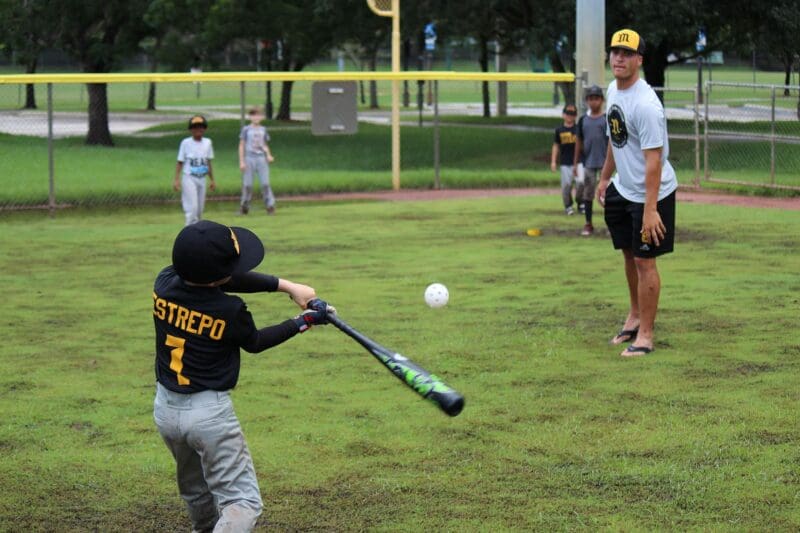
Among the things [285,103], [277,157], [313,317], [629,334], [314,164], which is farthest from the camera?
[285,103]

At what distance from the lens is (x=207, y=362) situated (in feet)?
16.4

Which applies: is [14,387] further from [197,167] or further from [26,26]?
[26,26]

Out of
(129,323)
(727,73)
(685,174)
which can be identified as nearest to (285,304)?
(129,323)

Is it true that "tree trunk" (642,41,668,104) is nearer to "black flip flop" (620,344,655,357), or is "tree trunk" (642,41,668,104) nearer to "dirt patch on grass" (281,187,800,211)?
"dirt patch on grass" (281,187,800,211)

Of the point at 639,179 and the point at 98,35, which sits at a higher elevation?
the point at 98,35

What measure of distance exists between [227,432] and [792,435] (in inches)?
143

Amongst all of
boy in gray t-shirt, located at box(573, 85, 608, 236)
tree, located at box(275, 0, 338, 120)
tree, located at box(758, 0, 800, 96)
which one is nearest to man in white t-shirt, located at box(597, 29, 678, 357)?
boy in gray t-shirt, located at box(573, 85, 608, 236)

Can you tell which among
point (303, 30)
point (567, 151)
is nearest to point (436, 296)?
point (567, 151)

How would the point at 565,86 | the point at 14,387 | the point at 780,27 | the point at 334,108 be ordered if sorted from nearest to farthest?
the point at 14,387 → the point at 334,108 → the point at 780,27 → the point at 565,86

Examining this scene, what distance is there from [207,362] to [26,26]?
2713 centimetres

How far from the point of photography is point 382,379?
28.6 ft

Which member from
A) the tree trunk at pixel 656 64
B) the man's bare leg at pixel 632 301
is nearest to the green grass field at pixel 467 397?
the man's bare leg at pixel 632 301

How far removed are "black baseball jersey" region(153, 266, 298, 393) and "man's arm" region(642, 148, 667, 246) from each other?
4.44m

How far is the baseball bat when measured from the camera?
195 inches
